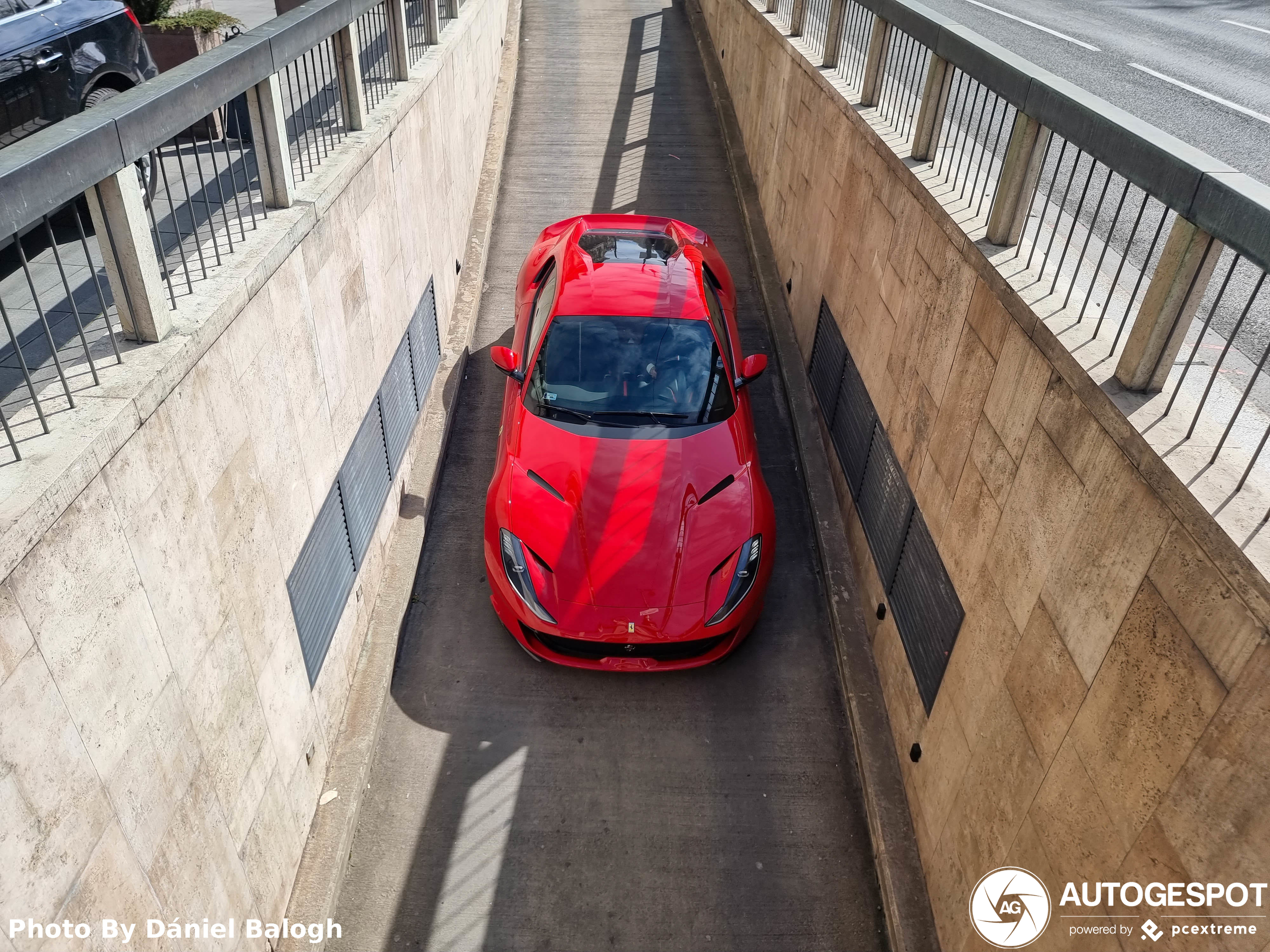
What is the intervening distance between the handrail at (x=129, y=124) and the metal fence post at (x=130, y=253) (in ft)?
0.46

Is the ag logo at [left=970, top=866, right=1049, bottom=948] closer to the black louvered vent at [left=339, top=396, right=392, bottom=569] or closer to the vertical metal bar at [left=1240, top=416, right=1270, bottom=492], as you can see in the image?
the vertical metal bar at [left=1240, top=416, right=1270, bottom=492]

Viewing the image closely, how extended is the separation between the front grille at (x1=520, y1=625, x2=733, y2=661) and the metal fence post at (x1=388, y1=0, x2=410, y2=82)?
530cm

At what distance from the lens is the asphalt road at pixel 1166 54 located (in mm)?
8195

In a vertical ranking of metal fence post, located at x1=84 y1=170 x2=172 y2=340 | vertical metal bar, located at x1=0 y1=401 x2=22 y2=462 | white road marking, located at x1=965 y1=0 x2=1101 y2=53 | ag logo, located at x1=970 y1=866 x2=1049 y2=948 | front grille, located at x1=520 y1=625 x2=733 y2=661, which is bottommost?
front grille, located at x1=520 y1=625 x2=733 y2=661

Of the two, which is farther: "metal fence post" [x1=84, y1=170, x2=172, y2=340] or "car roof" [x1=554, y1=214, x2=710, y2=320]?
"car roof" [x1=554, y1=214, x2=710, y2=320]

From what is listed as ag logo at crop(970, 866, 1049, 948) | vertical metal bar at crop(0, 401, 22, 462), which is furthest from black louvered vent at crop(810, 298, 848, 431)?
vertical metal bar at crop(0, 401, 22, 462)

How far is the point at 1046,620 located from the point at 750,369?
344cm

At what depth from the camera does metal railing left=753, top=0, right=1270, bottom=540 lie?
304 centimetres

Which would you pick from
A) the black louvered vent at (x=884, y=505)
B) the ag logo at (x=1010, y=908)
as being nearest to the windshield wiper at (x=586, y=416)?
the black louvered vent at (x=884, y=505)

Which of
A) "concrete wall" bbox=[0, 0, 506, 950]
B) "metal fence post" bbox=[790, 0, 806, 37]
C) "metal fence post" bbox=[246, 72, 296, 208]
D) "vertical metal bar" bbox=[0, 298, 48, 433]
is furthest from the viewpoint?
"metal fence post" bbox=[790, 0, 806, 37]

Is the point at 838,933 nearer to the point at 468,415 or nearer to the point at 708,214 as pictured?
the point at 468,415

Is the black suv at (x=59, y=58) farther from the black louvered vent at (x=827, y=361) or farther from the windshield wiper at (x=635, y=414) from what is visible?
the black louvered vent at (x=827, y=361)

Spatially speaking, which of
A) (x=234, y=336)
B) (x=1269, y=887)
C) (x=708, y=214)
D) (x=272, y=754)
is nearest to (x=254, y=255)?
(x=234, y=336)

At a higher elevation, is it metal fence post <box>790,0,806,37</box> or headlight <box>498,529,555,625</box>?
metal fence post <box>790,0,806,37</box>
